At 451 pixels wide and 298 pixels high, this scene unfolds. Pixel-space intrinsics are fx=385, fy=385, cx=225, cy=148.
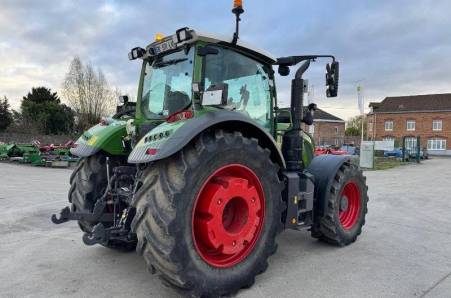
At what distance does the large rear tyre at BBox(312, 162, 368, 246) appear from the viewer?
4.97m

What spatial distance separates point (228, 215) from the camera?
12.5ft

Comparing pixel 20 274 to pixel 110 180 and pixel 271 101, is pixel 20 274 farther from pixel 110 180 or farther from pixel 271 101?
pixel 271 101

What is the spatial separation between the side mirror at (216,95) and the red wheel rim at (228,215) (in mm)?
597

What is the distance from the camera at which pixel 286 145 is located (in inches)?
192

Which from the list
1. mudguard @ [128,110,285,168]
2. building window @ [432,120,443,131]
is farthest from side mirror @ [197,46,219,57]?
building window @ [432,120,443,131]

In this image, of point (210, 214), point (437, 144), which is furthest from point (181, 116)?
point (437, 144)

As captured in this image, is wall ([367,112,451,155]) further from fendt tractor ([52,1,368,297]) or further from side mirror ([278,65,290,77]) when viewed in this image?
side mirror ([278,65,290,77])

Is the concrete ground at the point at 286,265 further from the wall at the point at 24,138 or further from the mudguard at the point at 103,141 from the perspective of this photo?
the wall at the point at 24,138

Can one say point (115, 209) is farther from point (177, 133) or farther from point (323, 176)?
point (323, 176)

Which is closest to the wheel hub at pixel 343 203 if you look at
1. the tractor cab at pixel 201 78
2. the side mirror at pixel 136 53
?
the tractor cab at pixel 201 78

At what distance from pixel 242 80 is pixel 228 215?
150 centimetres

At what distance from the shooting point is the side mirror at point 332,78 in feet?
15.7

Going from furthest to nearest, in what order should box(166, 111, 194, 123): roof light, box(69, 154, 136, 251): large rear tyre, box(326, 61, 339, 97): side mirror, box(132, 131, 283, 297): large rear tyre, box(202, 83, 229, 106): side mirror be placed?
1. box(326, 61, 339, 97): side mirror
2. box(69, 154, 136, 251): large rear tyre
3. box(166, 111, 194, 123): roof light
4. box(202, 83, 229, 106): side mirror
5. box(132, 131, 283, 297): large rear tyre

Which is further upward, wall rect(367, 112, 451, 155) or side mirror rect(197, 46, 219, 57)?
wall rect(367, 112, 451, 155)
